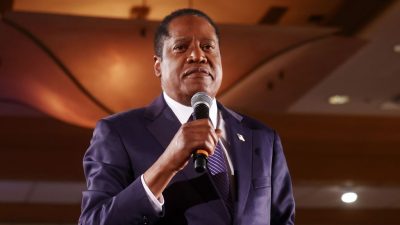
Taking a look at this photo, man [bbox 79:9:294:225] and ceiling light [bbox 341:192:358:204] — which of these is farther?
ceiling light [bbox 341:192:358:204]

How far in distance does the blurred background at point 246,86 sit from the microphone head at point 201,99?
2.55 m

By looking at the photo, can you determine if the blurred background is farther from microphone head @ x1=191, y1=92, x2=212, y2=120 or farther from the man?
microphone head @ x1=191, y1=92, x2=212, y2=120

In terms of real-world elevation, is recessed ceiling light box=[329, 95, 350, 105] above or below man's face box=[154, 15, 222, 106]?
above

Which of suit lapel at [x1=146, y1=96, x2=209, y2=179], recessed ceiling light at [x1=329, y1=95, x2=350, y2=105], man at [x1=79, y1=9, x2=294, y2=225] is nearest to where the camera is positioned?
man at [x1=79, y1=9, x2=294, y2=225]

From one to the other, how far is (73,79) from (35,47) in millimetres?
571

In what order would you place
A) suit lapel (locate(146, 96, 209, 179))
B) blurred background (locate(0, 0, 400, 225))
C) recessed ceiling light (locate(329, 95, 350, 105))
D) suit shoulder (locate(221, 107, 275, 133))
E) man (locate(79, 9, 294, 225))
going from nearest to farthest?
man (locate(79, 9, 294, 225)), suit lapel (locate(146, 96, 209, 179)), suit shoulder (locate(221, 107, 275, 133)), blurred background (locate(0, 0, 400, 225)), recessed ceiling light (locate(329, 95, 350, 105))

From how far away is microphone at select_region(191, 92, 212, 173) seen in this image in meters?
1.14

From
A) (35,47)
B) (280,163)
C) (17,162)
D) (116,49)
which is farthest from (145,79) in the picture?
(17,162)

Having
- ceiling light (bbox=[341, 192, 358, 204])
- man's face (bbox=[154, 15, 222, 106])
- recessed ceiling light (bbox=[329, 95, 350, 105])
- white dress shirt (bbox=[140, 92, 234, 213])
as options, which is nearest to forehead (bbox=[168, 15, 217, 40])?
man's face (bbox=[154, 15, 222, 106])

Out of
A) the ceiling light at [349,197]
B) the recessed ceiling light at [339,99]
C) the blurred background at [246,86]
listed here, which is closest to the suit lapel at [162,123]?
the blurred background at [246,86]

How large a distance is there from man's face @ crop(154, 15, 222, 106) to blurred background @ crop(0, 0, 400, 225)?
245cm

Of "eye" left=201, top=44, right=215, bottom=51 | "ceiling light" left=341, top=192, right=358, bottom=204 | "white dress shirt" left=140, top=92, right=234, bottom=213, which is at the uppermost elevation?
"ceiling light" left=341, top=192, right=358, bottom=204

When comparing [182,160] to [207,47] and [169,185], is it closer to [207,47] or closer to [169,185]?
[169,185]

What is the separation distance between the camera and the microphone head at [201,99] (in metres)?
1.28
